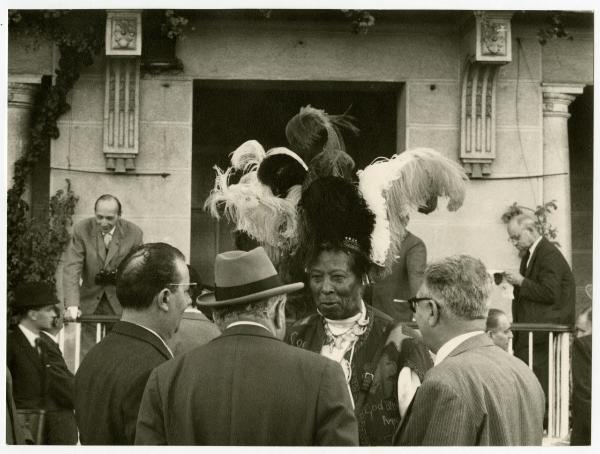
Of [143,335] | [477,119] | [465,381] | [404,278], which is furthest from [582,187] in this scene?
[143,335]

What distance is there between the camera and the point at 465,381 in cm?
337

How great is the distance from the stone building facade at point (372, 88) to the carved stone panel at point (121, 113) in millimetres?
12

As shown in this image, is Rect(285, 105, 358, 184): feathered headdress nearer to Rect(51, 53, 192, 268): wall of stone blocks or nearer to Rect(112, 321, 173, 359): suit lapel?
Rect(112, 321, 173, 359): suit lapel

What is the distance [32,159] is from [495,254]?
3.99 m

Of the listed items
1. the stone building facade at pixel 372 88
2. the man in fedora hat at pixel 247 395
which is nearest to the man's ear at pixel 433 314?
the man in fedora hat at pixel 247 395

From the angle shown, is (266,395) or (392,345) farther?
(392,345)

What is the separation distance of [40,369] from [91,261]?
1752 millimetres

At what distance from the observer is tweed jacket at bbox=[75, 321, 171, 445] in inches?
142

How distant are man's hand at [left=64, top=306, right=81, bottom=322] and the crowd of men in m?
2.34

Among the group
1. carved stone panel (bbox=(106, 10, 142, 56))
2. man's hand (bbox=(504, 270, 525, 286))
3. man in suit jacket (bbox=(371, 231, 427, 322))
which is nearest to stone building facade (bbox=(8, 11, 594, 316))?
carved stone panel (bbox=(106, 10, 142, 56))

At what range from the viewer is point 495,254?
8242mm
